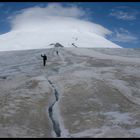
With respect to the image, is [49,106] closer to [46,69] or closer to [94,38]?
[46,69]

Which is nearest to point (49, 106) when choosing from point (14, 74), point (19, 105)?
point (19, 105)

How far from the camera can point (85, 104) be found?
65.6 feet

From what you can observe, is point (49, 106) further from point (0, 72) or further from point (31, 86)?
point (0, 72)

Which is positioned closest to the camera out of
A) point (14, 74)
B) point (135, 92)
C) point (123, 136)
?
point (123, 136)

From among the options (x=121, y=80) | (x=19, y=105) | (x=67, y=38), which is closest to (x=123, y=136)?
(x=19, y=105)

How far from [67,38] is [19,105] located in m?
179

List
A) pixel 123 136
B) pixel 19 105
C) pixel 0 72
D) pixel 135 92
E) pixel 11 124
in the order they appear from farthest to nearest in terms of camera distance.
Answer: pixel 0 72 < pixel 135 92 < pixel 19 105 < pixel 11 124 < pixel 123 136

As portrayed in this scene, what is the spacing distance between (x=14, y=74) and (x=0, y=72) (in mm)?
2606

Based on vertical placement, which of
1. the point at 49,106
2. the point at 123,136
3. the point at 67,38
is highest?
the point at 67,38

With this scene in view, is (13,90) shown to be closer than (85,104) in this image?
No

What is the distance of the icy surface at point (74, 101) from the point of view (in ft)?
54.6

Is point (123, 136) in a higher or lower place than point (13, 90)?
lower

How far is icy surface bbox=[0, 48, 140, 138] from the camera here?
54.6ft

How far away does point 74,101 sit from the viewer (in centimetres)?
2044
